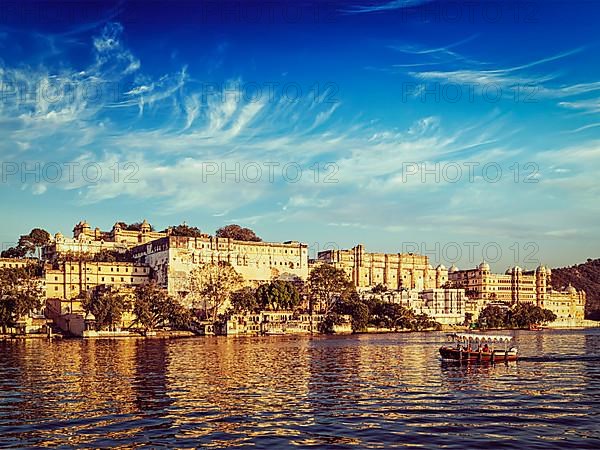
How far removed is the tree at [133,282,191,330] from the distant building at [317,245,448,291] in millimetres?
52901

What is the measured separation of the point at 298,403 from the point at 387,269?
418 ft

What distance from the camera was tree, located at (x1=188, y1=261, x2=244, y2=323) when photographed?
4242 inches

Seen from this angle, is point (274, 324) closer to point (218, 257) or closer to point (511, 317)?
point (218, 257)

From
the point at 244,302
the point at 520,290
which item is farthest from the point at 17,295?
the point at 520,290

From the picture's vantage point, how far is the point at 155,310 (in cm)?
9550

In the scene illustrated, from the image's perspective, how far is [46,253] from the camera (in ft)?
408

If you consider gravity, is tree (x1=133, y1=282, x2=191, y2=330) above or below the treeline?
above

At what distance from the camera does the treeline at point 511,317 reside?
137 meters

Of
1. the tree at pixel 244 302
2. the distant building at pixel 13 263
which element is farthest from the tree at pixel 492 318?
the distant building at pixel 13 263

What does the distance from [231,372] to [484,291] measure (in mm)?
127727

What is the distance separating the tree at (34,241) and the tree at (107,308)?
3232 cm

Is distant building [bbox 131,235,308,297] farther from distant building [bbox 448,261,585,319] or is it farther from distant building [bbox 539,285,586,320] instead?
distant building [bbox 539,285,586,320]

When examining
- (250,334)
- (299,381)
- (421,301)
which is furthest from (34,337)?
(421,301)

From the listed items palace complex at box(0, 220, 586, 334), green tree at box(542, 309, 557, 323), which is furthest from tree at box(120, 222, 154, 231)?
green tree at box(542, 309, 557, 323)
